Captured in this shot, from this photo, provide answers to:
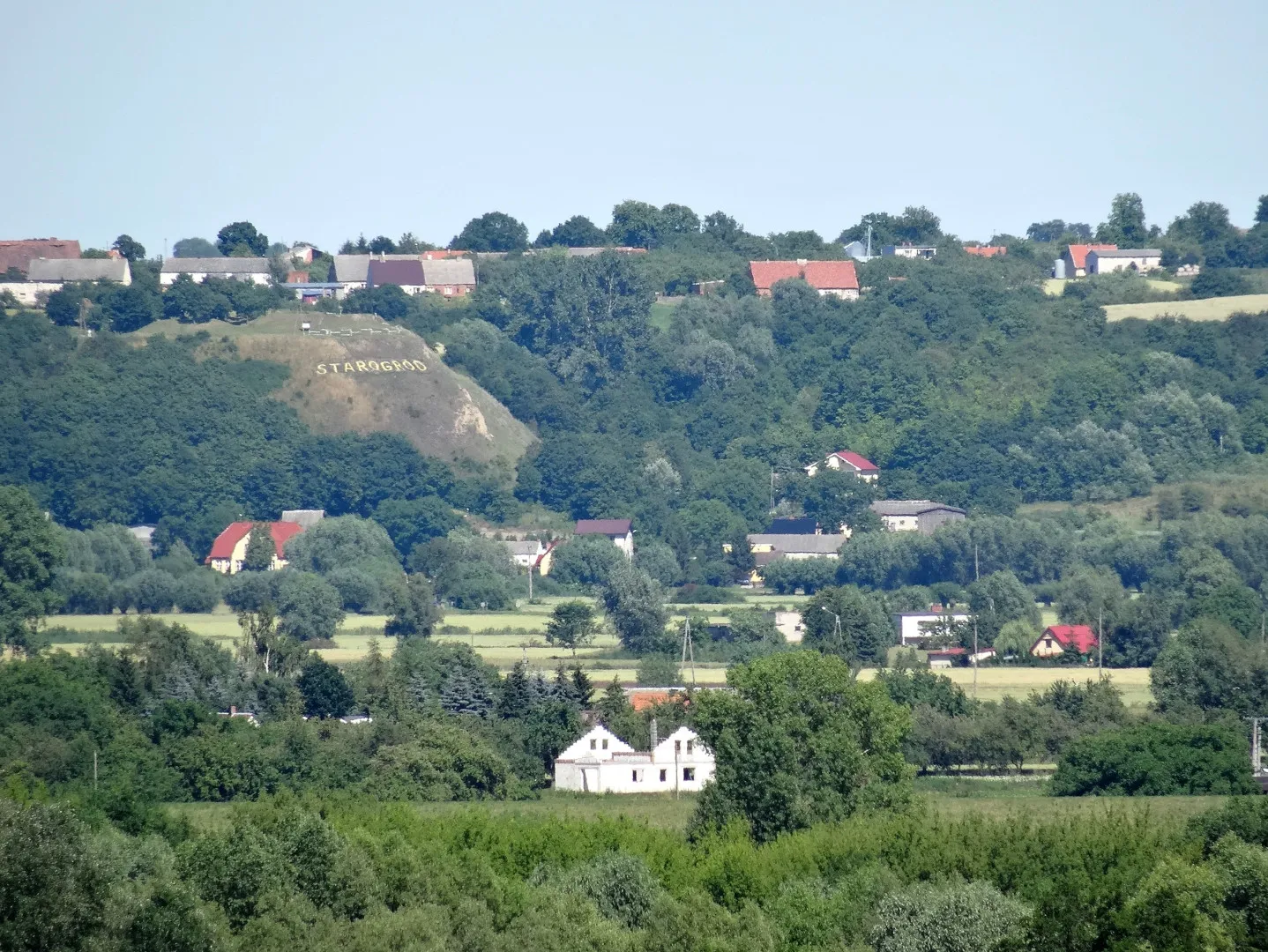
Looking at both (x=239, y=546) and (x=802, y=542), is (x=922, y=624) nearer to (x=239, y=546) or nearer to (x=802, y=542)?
(x=802, y=542)

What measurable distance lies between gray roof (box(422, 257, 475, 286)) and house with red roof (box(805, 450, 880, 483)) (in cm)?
2912

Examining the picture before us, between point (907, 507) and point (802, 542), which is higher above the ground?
point (907, 507)

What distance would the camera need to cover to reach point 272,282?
13325 centimetres

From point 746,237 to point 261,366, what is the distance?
125 feet

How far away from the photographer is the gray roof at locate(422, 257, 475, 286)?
13538cm

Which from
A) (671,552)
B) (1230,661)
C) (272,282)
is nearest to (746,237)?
(272,282)

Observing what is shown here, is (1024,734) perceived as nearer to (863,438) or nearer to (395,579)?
(395,579)

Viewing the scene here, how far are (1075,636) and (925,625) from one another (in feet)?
17.8

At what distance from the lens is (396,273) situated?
5344 inches

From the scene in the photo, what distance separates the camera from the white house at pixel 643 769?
5516 cm

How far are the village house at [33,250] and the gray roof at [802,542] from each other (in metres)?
50.8

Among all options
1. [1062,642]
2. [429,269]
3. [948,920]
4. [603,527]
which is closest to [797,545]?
[603,527]

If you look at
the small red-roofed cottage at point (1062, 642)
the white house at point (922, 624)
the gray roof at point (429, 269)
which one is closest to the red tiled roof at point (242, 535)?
the white house at point (922, 624)

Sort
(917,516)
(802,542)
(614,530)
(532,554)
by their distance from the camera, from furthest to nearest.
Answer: (614,530)
(917,516)
(802,542)
(532,554)
